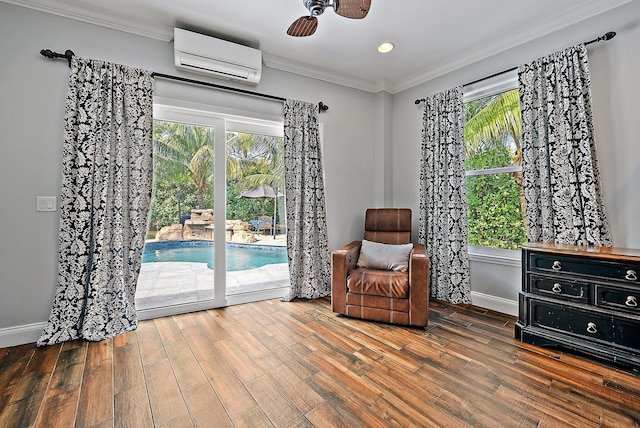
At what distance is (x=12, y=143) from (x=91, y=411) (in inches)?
82.5

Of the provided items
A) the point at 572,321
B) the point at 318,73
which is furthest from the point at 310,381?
the point at 318,73

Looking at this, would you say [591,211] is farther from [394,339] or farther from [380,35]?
[380,35]

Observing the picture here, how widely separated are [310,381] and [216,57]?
2.88m

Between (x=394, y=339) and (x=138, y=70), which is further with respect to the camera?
(x=138, y=70)

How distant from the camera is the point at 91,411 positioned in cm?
155

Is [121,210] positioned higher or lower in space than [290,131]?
lower

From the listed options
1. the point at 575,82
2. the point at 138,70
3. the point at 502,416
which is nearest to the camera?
the point at 502,416

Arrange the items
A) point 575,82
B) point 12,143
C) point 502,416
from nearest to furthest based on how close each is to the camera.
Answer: point 502,416
point 12,143
point 575,82

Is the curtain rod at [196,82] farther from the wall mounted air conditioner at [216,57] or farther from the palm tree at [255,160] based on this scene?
the palm tree at [255,160]

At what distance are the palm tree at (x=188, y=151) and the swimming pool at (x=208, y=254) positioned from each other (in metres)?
0.46

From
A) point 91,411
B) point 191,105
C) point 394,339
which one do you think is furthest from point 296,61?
point 91,411

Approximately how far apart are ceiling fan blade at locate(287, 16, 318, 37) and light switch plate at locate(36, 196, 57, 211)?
2.34 m

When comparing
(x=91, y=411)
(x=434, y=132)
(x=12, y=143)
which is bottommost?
(x=91, y=411)

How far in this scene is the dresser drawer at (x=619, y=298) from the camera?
190 centimetres
